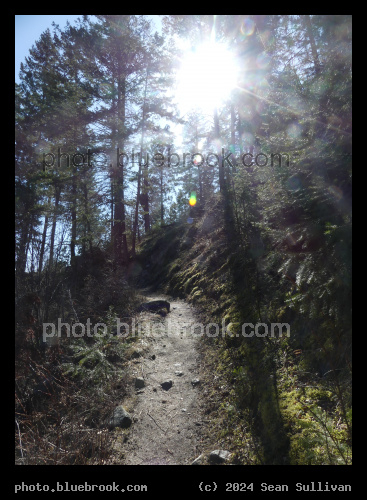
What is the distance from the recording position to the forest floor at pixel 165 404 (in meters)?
Answer: 4.25

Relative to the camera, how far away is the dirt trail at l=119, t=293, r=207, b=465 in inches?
167

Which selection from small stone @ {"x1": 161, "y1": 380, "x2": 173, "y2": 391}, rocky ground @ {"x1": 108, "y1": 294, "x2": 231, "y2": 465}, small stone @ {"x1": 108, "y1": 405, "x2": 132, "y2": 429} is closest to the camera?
rocky ground @ {"x1": 108, "y1": 294, "x2": 231, "y2": 465}

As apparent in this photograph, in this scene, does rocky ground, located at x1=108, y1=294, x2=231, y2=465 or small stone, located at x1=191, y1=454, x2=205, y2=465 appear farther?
rocky ground, located at x1=108, y1=294, x2=231, y2=465

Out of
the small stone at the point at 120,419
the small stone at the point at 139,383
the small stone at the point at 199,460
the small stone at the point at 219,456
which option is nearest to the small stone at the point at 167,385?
the small stone at the point at 139,383

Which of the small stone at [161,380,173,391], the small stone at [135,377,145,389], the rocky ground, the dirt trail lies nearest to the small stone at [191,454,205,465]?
the rocky ground

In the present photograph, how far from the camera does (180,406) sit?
5.19 m

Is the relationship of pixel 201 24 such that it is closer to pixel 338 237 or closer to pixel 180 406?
pixel 338 237

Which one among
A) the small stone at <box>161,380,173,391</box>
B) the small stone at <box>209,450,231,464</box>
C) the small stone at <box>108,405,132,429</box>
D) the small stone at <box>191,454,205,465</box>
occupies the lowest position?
the small stone at <box>191,454,205,465</box>

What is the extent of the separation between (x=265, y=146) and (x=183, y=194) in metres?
24.5

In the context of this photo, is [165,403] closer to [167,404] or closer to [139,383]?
[167,404]

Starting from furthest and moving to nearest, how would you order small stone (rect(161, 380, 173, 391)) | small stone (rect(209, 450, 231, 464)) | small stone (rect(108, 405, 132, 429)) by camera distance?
1. small stone (rect(161, 380, 173, 391))
2. small stone (rect(108, 405, 132, 429))
3. small stone (rect(209, 450, 231, 464))

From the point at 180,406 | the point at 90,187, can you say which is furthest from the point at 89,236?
the point at 180,406

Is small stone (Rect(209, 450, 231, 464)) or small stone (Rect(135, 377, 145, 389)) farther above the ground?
small stone (Rect(135, 377, 145, 389))

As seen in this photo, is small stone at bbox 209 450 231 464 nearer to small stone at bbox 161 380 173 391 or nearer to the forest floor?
the forest floor
